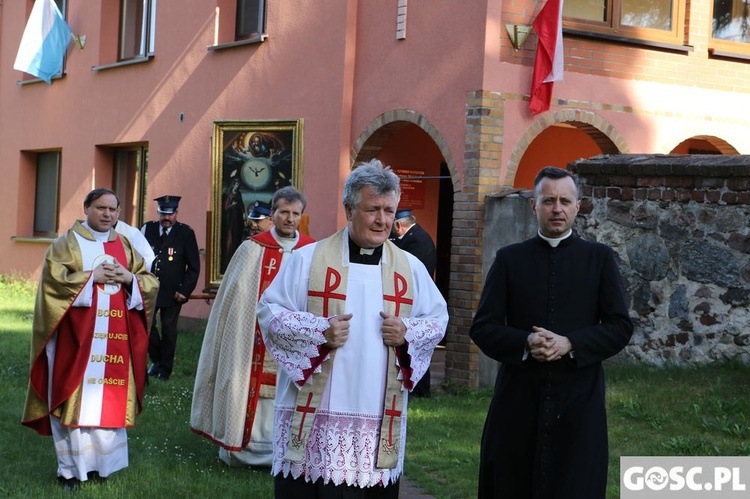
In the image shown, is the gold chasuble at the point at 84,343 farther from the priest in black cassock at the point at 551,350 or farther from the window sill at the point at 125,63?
the window sill at the point at 125,63

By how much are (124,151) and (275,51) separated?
546 cm

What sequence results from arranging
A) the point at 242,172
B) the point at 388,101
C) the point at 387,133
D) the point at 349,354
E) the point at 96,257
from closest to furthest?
the point at 349,354 < the point at 96,257 < the point at 388,101 < the point at 387,133 < the point at 242,172

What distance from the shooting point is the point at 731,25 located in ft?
47.9

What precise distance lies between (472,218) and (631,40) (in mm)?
2844

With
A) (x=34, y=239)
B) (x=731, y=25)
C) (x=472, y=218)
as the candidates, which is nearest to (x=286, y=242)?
(x=472, y=218)

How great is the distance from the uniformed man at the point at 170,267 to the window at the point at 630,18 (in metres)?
4.92

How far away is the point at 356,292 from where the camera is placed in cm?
532

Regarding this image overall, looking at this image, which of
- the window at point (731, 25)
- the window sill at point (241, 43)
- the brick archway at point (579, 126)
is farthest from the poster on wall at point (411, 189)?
the window at point (731, 25)

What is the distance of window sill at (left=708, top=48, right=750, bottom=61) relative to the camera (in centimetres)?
1404

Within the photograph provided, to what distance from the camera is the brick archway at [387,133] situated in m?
13.1

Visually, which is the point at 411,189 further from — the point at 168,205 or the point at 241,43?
the point at 168,205

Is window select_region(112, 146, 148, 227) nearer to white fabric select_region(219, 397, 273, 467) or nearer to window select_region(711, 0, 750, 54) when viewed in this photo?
window select_region(711, 0, 750, 54)

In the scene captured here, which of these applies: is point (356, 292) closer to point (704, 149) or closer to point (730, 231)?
point (730, 231)

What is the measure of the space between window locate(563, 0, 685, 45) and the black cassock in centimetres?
804
